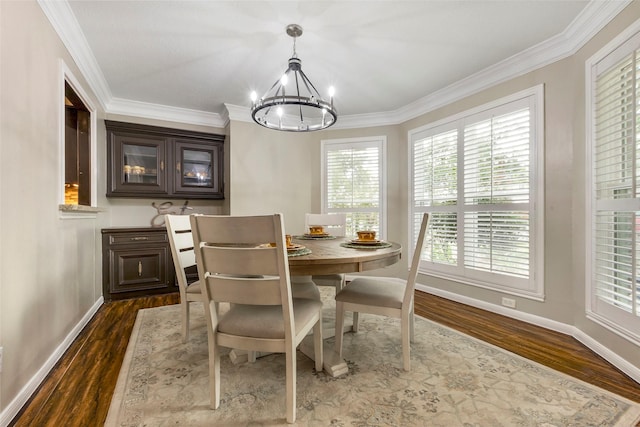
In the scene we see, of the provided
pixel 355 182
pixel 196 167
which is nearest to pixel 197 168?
pixel 196 167

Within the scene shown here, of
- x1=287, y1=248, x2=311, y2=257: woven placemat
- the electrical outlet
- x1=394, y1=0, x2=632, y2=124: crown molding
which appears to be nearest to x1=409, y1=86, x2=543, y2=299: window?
the electrical outlet

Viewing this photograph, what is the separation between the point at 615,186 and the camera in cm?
190

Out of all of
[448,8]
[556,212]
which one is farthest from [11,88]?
[556,212]

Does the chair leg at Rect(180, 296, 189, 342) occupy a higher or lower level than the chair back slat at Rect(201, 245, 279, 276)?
lower

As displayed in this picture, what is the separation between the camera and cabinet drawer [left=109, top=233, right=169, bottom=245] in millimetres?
3257

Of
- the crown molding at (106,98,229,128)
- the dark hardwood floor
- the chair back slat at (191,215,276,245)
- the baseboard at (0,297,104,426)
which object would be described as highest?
the crown molding at (106,98,229,128)

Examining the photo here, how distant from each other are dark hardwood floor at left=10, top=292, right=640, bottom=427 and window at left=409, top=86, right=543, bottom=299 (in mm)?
459

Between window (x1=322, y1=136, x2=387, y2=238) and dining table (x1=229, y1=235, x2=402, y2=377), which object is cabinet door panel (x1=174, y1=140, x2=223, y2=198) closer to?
window (x1=322, y1=136, x2=387, y2=238)

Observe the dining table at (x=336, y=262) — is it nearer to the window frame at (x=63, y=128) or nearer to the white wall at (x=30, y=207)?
the white wall at (x=30, y=207)

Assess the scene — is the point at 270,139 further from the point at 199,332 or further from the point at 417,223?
the point at 199,332

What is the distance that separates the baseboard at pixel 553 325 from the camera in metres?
1.74

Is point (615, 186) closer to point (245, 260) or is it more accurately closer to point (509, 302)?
point (509, 302)

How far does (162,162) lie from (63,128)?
1.59 meters

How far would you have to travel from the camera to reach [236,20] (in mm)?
2096
